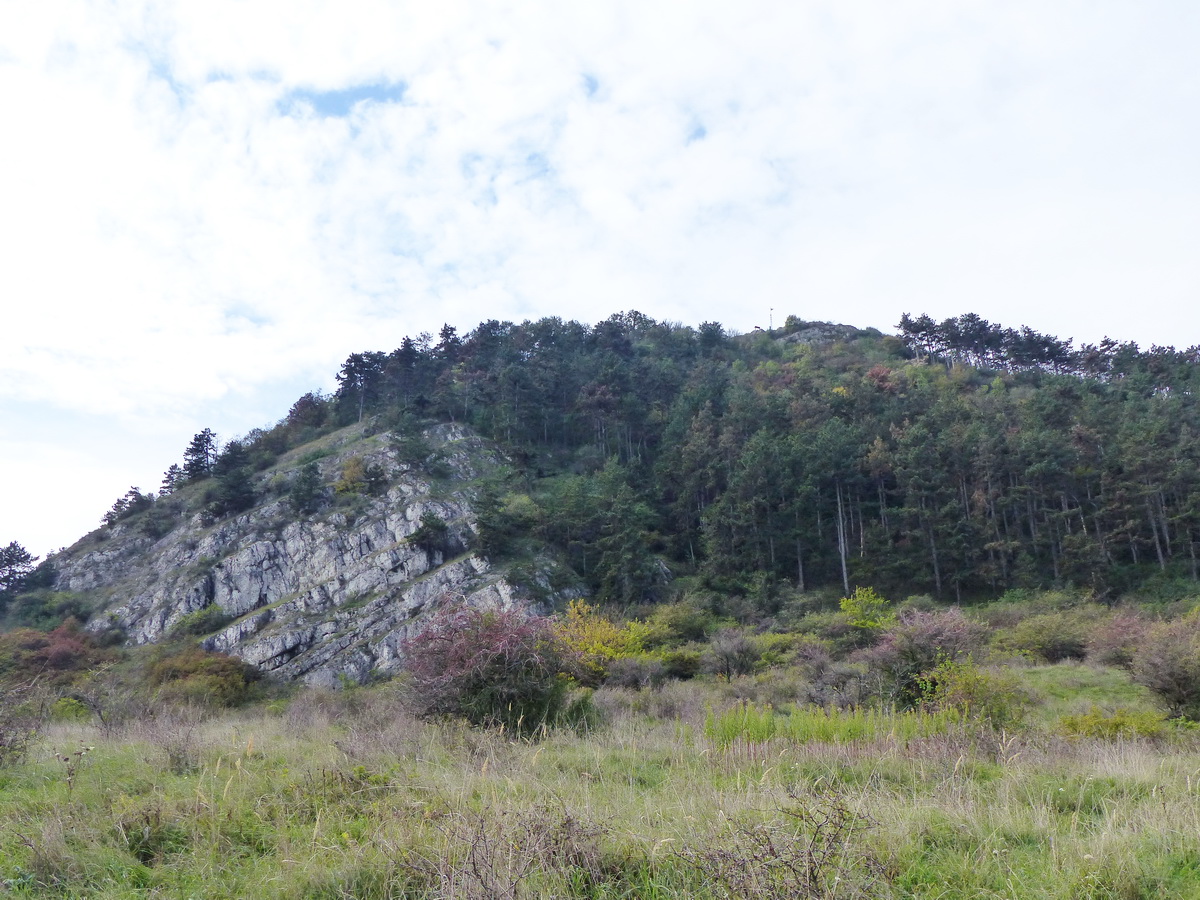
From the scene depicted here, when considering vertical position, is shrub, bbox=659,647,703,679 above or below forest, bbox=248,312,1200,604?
below

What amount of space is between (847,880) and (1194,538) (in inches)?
1761

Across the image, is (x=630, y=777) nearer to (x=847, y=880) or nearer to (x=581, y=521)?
(x=847, y=880)

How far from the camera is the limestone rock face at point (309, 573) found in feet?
118

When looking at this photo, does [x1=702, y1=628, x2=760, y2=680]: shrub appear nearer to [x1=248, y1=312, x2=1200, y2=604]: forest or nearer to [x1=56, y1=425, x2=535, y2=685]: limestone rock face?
[x1=56, y1=425, x2=535, y2=685]: limestone rock face

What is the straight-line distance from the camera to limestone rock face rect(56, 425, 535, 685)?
35844 mm

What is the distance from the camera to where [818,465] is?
143 ft

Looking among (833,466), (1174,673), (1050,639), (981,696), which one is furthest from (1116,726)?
(833,466)

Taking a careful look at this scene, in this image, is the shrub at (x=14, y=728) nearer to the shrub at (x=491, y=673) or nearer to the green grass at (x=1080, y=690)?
the shrub at (x=491, y=673)

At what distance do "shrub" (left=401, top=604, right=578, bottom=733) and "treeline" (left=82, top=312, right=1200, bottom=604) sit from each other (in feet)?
92.6

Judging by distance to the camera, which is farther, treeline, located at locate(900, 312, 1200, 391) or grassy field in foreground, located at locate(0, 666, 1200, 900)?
treeline, located at locate(900, 312, 1200, 391)

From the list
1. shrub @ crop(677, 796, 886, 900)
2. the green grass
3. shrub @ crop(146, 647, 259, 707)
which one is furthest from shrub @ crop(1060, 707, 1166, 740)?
shrub @ crop(146, 647, 259, 707)

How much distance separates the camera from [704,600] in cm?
3625

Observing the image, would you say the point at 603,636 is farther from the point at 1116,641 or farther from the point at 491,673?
the point at 491,673

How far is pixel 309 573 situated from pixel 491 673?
122 ft
